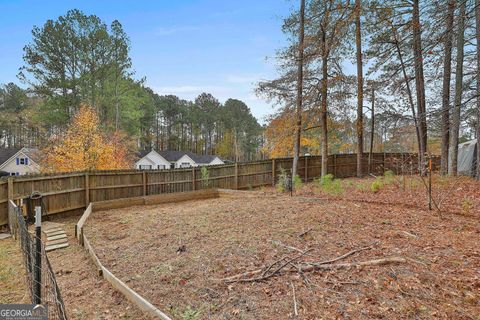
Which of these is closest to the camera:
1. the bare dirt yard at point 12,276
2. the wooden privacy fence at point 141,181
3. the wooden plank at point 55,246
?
the bare dirt yard at point 12,276

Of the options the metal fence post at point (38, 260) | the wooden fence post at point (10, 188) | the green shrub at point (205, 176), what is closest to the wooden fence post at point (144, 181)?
the green shrub at point (205, 176)

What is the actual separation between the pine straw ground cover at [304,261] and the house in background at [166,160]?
21076 millimetres

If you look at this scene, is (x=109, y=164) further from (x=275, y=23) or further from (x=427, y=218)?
(x=427, y=218)

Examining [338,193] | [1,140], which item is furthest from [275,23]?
[1,140]

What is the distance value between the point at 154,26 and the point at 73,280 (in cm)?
1290

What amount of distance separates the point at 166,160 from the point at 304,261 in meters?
27.3

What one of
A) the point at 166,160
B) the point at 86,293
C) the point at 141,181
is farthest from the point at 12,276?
the point at 166,160

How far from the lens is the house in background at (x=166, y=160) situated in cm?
2677

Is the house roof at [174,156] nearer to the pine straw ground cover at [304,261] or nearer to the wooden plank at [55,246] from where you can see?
the wooden plank at [55,246]

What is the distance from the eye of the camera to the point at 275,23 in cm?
1105

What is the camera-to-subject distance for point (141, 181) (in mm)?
9484

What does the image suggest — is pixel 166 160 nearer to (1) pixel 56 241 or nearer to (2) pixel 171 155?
(2) pixel 171 155

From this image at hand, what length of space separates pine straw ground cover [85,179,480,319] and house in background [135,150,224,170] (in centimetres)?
2108

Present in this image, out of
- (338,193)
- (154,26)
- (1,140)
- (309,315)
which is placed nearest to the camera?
(309,315)
